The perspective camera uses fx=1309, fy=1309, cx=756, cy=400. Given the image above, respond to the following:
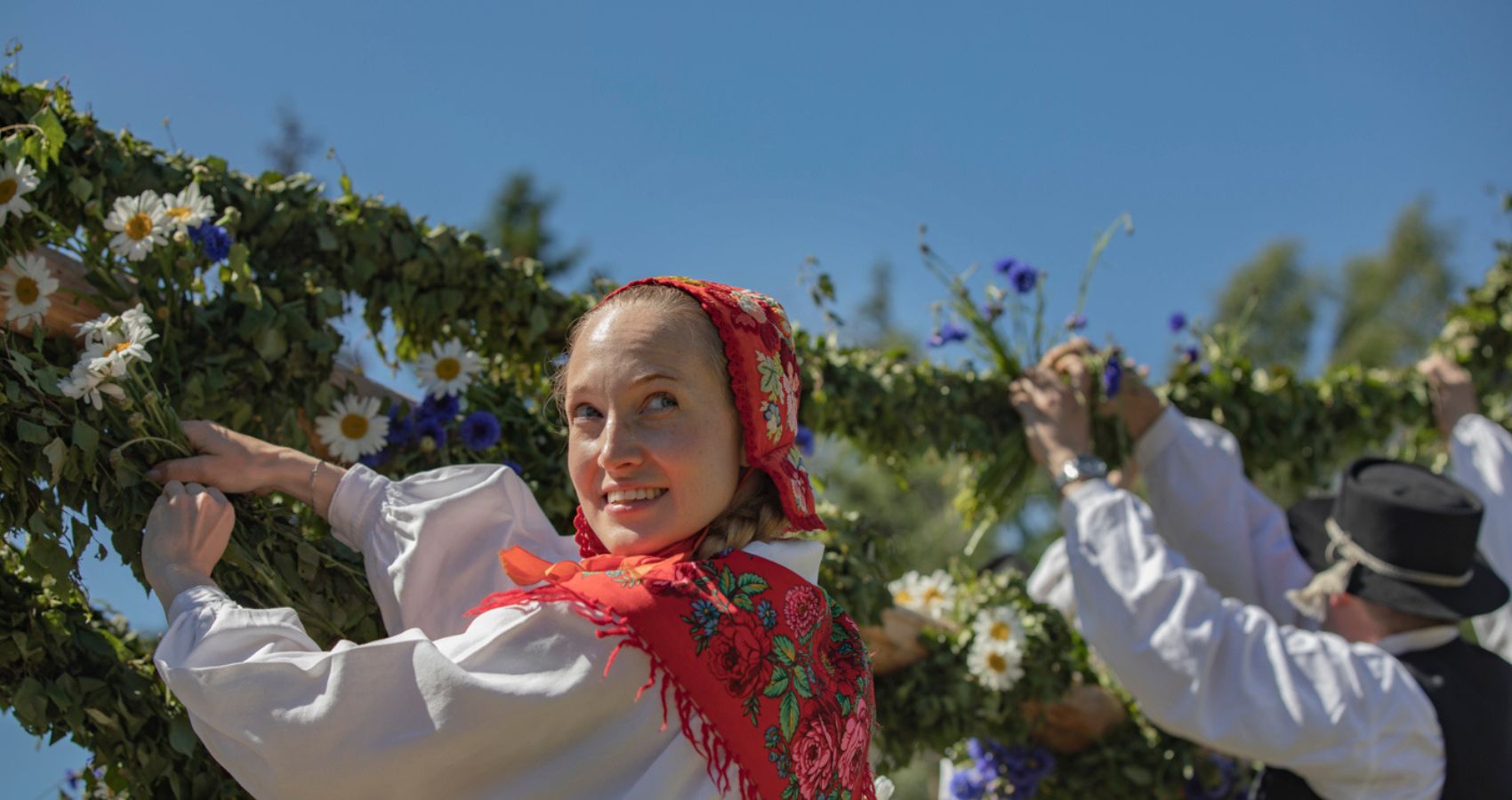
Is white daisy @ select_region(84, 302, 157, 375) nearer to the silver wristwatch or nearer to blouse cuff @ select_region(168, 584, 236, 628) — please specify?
blouse cuff @ select_region(168, 584, 236, 628)

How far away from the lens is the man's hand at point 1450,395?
4.50 metres

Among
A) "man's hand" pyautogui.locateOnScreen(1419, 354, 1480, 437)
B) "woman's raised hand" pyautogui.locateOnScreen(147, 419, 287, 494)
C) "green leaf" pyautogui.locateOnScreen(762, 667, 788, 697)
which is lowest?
"man's hand" pyautogui.locateOnScreen(1419, 354, 1480, 437)

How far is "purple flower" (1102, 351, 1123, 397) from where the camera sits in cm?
364

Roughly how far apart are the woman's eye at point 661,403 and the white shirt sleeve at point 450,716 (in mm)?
291

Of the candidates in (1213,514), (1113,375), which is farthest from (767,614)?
(1213,514)

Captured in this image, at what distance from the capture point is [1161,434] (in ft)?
12.4

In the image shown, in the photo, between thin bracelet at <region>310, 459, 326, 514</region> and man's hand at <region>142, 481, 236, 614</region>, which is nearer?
man's hand at <region>142, 481, 236, 614</region>

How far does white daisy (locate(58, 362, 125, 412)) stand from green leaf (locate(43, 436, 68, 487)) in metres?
0.07

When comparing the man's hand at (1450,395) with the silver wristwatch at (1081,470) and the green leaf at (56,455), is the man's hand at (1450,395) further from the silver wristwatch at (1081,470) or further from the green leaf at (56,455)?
the green leaf at (56,455)

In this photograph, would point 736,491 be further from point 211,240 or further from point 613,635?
point 211,240

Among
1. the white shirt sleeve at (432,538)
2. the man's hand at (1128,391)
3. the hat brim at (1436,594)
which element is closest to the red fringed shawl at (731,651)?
the white shirt sleeve at (432,538)

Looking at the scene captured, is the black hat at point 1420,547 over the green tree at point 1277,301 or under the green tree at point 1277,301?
under

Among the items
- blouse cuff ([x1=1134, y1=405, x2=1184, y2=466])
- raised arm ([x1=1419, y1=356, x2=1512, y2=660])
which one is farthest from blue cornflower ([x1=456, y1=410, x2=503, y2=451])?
raised arm ([x1=1419, y1=356, x2=1512, y2=660])

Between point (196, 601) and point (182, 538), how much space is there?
15 centimetres
